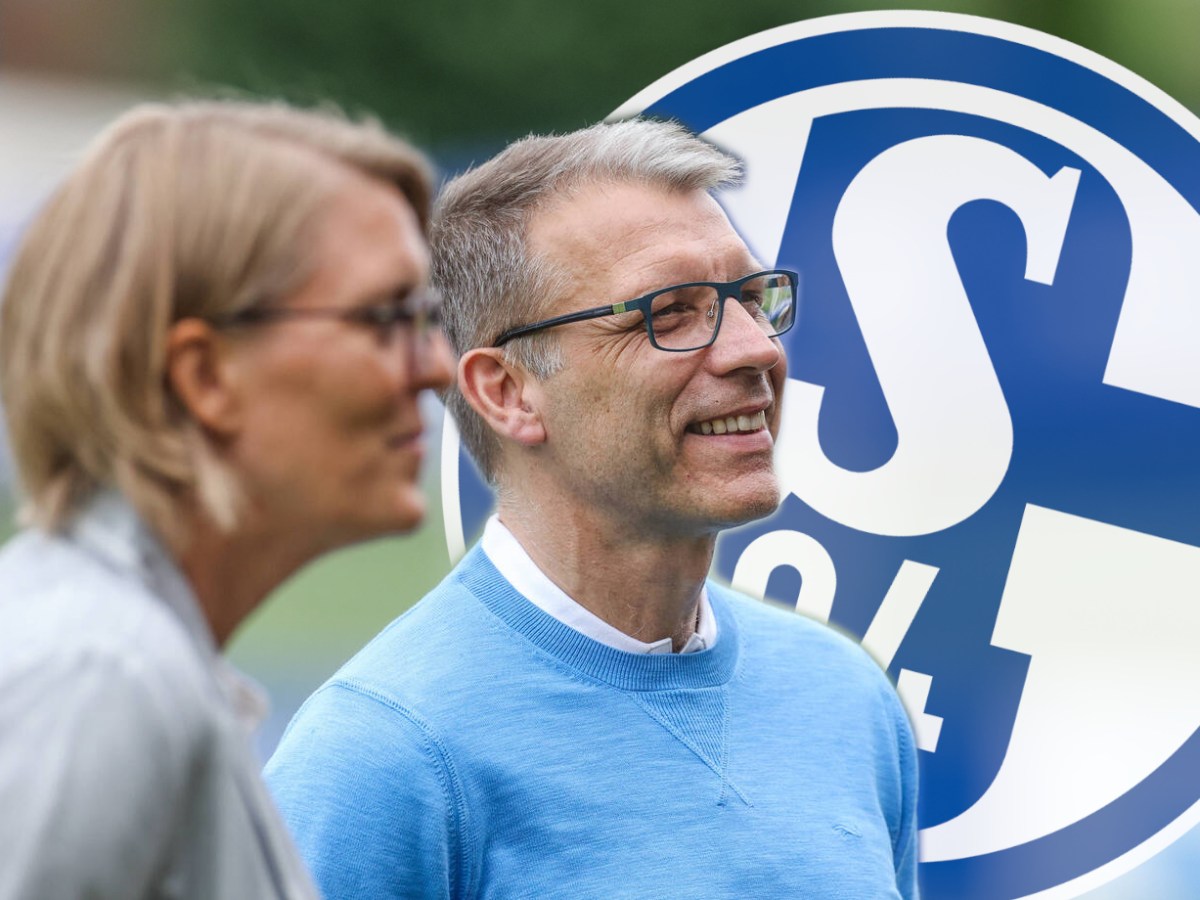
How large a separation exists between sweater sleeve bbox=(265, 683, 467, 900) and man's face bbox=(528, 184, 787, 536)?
462 millimetres

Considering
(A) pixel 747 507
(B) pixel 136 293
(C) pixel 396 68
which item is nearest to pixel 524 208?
(A) pixel 747 507

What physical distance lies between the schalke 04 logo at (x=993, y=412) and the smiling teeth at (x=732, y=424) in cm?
88

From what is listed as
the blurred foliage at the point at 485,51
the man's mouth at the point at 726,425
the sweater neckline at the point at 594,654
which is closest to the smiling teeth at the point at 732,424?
the man's mouth at the point at 726,425

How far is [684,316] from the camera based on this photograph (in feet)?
7.15

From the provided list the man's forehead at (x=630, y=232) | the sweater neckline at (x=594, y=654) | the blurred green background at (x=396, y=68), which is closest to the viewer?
the sweater neckline at (x=594, y=654)

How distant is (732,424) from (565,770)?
21.6 inches

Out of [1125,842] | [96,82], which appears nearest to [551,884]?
[1125,842]

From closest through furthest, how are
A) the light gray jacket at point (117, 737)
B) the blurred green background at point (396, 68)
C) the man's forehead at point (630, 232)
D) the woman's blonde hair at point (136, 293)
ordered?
the light gray jacket at point (117, 737)
the woman's blonde hair at point (136, 293)
the man's forehead at point (630, 232)
the blurred green background at point (396, 68)

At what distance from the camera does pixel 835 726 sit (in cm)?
220

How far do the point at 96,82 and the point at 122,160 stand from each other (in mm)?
15910

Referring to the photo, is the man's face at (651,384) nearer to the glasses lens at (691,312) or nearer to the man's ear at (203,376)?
the glasses lens at (691,312)

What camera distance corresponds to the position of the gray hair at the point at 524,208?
2234 mm

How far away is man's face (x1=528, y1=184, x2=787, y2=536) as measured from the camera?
2.13 meters

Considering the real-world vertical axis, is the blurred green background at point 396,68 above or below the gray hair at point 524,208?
above
